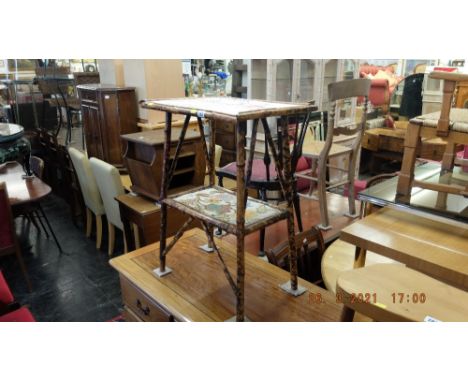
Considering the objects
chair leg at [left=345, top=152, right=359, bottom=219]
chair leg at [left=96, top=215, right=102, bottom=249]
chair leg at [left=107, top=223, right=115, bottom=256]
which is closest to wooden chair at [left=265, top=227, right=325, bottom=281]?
chair leg at [left=345, top=152, right=359, bottom=219]

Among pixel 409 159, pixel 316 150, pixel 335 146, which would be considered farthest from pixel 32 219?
pixel 409 159

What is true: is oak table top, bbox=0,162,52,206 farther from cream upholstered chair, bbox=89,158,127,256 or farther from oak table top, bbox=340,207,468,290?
oak table top, bbox=340,207,468,290

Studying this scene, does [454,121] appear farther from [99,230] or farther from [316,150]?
[99,230]

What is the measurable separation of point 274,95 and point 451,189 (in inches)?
103

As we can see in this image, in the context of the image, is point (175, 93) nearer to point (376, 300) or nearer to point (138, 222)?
point (138, 222)

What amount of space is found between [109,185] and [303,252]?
1.66 metres

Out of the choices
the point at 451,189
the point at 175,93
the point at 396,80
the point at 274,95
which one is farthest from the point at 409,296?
the point at 396,80

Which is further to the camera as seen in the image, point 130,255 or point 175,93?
point 175,93

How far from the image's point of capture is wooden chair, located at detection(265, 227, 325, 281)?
166 centimetres

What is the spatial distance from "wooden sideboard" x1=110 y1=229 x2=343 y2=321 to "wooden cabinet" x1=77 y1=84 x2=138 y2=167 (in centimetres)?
194

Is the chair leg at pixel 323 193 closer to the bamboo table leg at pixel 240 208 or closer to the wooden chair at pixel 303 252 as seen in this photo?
the wooden chair at pixel 303 252

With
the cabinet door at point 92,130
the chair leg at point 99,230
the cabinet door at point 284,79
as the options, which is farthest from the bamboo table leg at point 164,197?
the cabinet door at point 284,79

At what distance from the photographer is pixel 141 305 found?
4.97ft

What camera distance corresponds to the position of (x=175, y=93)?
3.40m
